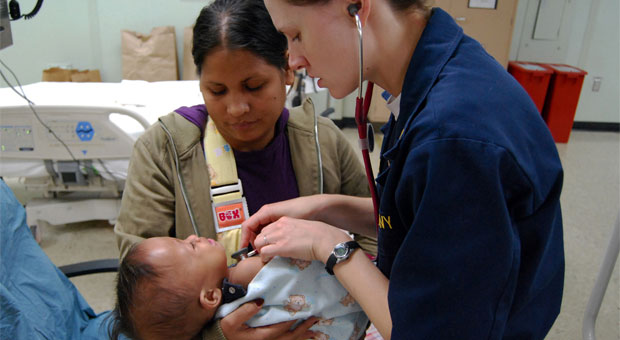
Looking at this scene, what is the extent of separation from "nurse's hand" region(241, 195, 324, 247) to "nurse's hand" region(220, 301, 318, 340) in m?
0.20

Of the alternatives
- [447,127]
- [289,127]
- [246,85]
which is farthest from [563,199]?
[447,127]

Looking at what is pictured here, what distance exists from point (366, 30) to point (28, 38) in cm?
540

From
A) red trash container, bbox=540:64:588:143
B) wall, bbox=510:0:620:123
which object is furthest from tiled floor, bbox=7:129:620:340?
wall, bbox=510:0:620:123

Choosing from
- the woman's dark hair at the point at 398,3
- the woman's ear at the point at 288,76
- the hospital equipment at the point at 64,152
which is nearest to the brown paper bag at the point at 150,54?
the hospital equipment at the point at 64,152

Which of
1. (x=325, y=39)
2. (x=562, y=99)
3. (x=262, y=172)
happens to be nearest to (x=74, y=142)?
(x=262, y=172)

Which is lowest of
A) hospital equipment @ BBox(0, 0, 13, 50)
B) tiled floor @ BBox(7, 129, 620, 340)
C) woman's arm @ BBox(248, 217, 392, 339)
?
tiled floor @ BBox(7, 129, 620, 340)

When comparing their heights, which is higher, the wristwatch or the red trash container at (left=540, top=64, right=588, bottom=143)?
the wristwatch

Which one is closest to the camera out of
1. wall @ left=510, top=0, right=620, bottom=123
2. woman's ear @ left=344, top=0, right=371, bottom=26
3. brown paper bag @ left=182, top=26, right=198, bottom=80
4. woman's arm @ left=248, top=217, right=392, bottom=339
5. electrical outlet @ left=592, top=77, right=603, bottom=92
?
woman's ear @ left=344, top=0, right=371, bottom=26

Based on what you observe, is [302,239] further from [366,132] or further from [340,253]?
[366,132]

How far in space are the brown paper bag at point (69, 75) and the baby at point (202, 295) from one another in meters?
4.34

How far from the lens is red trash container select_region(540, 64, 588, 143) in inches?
198

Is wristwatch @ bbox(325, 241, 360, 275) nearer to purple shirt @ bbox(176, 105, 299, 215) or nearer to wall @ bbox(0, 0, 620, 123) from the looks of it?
purple shirt @ bbox(176, 105, 299, 215)

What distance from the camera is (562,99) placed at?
5125 millimetres

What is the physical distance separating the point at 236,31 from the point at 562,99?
508 centimetres
